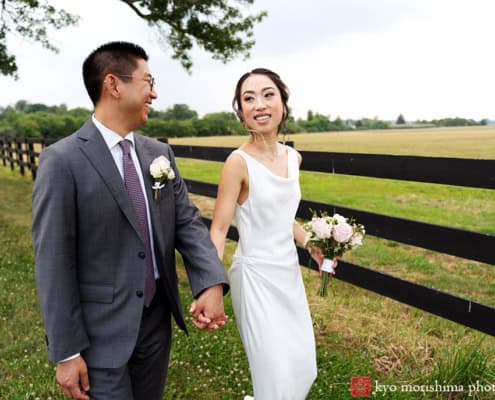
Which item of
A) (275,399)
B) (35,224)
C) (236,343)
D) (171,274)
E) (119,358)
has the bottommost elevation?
(236,343)

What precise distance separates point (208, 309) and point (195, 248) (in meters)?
0.29

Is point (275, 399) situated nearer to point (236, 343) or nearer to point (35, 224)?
point (35, 224)

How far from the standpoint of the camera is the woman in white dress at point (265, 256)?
235 centimetres

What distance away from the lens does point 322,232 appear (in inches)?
98.4

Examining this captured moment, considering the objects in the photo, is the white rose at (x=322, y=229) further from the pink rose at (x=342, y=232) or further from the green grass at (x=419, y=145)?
the green grass at (x=419, y=145)

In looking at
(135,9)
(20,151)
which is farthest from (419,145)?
(20,151)

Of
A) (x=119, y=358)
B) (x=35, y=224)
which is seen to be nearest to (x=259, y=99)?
(x=35, y=224)

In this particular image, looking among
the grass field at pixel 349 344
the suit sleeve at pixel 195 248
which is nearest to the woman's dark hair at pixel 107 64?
the suit sleeve at pixel 195 248

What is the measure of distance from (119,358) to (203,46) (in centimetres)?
1192

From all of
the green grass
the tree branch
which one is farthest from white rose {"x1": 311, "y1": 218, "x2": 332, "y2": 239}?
the tree branch

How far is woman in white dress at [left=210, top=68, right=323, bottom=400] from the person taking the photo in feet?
7.70

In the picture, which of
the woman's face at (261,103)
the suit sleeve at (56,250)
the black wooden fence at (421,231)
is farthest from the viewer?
the black wooden fence at (421,231)

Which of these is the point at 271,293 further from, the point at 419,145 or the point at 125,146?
the point at 419,145

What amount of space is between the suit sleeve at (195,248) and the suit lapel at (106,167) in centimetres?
31
